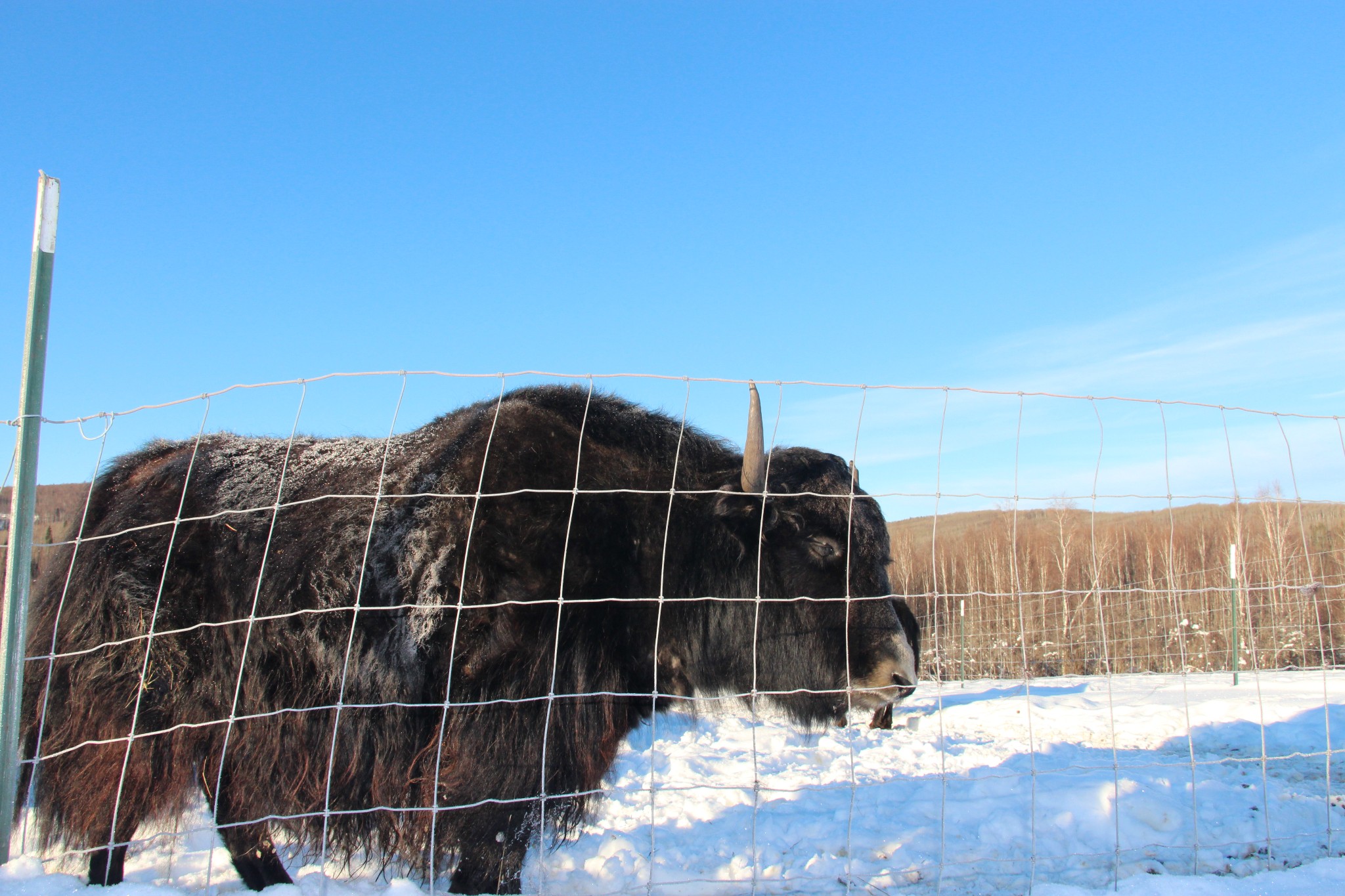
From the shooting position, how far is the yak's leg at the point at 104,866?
3555 mm

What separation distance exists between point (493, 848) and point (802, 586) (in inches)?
66.3

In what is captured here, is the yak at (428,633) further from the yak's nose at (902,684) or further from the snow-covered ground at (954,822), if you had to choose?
the snow-covered ground at (954,822)

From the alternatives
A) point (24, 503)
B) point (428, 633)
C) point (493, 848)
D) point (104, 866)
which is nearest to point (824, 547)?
Answer: point (428, 633)

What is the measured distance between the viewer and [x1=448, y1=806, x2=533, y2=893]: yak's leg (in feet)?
10.4

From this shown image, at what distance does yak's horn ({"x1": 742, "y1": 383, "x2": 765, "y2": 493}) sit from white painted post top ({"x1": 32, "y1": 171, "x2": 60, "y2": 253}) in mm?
2592

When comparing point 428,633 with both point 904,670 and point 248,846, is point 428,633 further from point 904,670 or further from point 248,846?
point 904,670

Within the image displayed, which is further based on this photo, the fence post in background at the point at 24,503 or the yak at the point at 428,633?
the yak at the point at 428,633

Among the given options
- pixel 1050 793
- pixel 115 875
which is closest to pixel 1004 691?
pixel 1050 793

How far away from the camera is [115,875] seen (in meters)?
3.67

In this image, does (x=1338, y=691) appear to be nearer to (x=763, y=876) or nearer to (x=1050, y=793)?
(x=1050, y=793)

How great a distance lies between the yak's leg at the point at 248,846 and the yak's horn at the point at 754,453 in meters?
2.51

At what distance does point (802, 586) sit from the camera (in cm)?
379

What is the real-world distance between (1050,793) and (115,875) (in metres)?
4.59

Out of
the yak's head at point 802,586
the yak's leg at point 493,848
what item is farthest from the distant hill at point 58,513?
the yak's head at point 802,586
